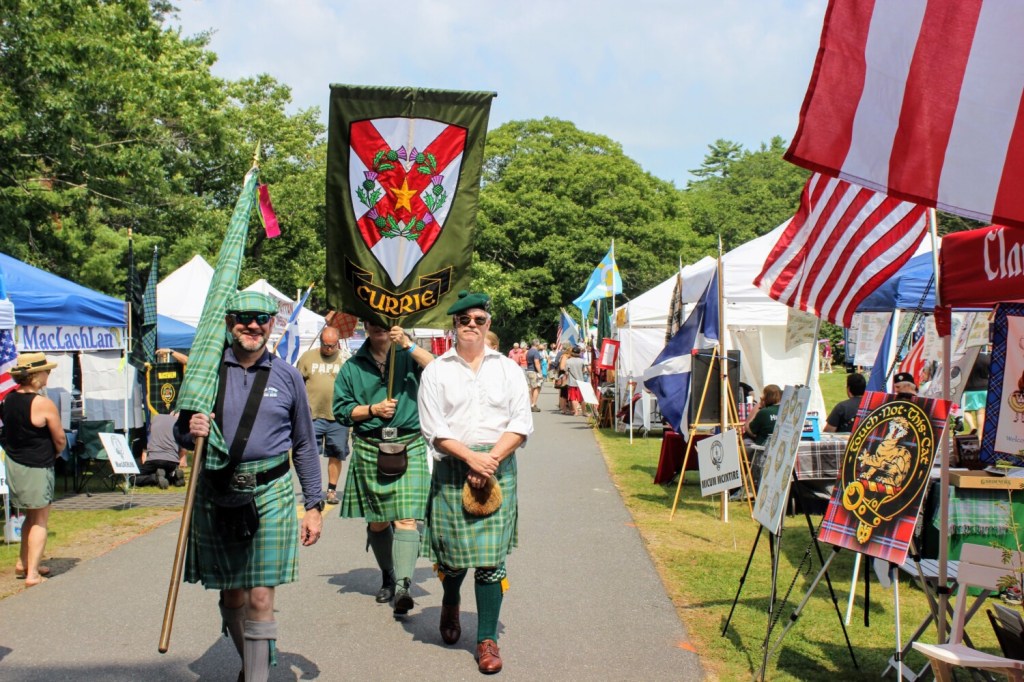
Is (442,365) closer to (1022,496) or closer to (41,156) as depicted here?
(1022,496)

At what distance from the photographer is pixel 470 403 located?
5660 mm

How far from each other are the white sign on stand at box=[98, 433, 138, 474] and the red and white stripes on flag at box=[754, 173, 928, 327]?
7.76 metres

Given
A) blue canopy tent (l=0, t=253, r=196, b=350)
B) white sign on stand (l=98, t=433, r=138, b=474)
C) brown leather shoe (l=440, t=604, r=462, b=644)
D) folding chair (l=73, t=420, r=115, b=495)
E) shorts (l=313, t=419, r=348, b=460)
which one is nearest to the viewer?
brown leather shoe (l=440, t=604, r=462, b=644)

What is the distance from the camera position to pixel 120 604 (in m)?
7.10

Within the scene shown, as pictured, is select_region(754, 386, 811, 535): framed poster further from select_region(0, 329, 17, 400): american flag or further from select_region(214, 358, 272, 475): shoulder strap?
select_region(0, 329, 17, 400): american flag

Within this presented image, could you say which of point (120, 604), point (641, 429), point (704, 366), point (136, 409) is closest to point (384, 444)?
point (120, 604)

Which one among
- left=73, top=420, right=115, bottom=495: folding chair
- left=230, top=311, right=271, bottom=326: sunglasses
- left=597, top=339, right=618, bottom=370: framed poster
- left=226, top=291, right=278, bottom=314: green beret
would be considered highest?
left=226, top=291, right=278, bottom=314: green beret

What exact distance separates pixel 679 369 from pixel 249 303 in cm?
814

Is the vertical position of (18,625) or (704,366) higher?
(704,366)

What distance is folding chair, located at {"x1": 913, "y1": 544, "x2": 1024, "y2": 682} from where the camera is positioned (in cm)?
363

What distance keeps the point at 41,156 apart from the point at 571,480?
36.1ft

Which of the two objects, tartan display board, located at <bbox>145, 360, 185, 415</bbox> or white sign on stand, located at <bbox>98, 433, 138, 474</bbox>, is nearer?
white sign on stand, located at <bbox>98, 433, 138, 474</bbox>

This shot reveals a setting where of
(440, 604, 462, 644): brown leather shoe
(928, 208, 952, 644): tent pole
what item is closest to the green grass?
(928, 208, 952, 644): tent pole

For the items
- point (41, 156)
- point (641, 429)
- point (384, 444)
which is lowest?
point (641, 429)
